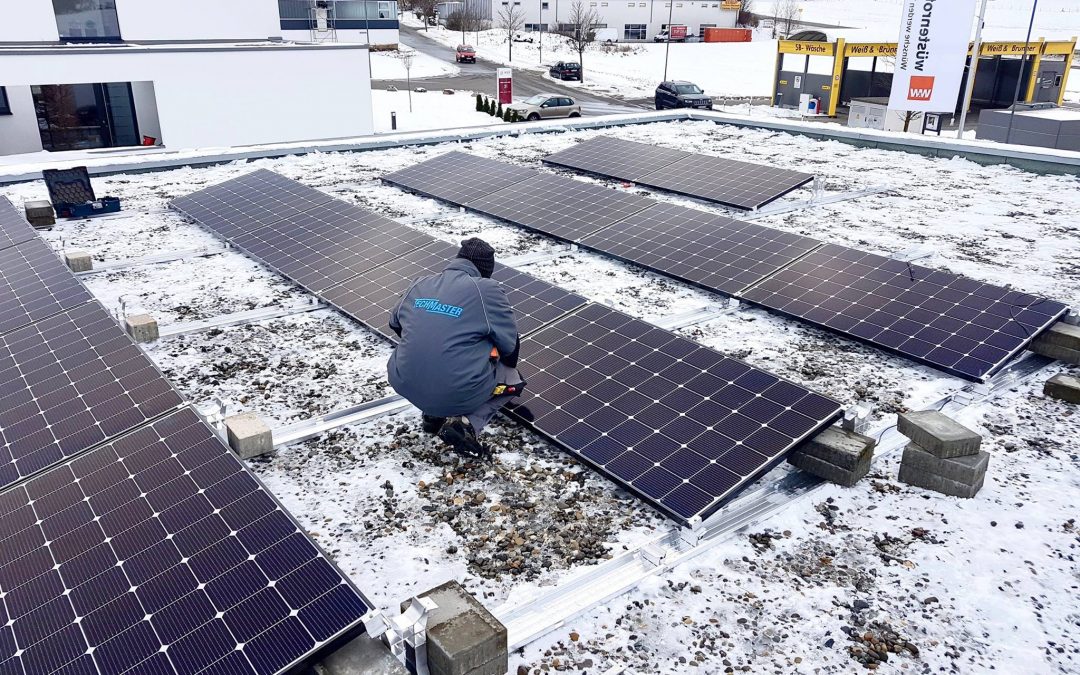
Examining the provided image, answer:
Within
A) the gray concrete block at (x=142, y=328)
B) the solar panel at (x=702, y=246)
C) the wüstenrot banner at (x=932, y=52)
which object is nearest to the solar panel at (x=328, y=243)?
the gray concrete block at (x=142, y=328)

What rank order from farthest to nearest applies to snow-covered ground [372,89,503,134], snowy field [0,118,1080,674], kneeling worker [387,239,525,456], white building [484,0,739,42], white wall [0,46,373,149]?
white building [484,0,739,42]
snow-covered ground [372,89,503,134]
white wall [0,46,373,149]
kneeling worker [387,239,525,456]
snowy field [0,118,1080,674]

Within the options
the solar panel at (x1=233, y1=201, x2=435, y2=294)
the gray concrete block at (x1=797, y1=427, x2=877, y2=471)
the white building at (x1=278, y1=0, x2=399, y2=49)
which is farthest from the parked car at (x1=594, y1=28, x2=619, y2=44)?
the gray concrete block at (x1=797, y1=427, x2=877, y2=471)

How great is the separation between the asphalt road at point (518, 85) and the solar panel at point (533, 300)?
4010 centimetres

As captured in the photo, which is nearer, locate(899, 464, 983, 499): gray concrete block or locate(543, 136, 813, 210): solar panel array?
locate(899, 464, 983, 499): gray concrete block

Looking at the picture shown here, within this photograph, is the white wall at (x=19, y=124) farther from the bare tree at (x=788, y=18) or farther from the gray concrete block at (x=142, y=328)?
the bare tree at (x=788, y=18)

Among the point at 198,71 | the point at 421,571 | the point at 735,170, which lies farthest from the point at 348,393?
the point at 198,71

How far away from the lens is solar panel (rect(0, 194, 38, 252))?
11547 millimetres

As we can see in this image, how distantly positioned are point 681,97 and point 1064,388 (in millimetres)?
39544

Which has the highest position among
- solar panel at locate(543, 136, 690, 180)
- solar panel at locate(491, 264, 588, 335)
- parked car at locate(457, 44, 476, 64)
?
parked car at locate(457, 44, 476, 64)

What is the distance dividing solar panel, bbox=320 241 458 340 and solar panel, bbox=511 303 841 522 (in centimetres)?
216

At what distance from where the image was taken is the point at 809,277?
33.1 feet

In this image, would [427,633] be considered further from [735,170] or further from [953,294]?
[735,170]

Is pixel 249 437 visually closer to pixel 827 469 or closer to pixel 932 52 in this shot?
pixel 827 469

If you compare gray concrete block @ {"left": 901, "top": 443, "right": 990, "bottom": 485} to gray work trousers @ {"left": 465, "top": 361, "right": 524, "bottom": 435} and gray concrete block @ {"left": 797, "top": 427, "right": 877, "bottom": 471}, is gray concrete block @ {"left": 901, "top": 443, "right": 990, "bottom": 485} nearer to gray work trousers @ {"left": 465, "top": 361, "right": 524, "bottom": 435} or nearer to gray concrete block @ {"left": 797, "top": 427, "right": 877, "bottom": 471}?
gray concrete block @ {"left": 797, "top": 427, "right": 877, "bottom": 471}
